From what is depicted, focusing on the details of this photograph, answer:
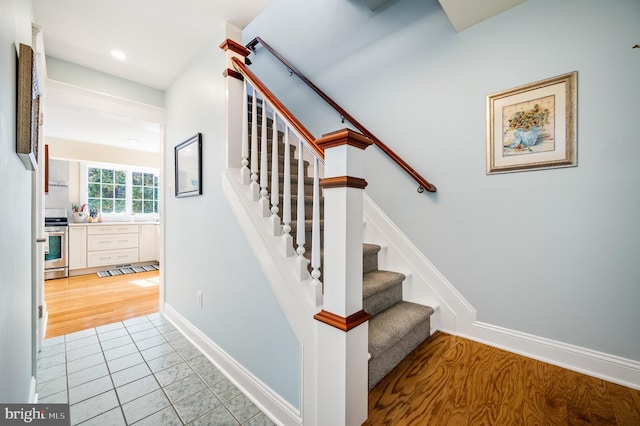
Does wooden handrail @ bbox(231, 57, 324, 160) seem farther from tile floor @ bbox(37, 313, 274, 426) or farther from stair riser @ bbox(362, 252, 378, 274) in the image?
tile floor @ bbox(37, 313, 274, 426)

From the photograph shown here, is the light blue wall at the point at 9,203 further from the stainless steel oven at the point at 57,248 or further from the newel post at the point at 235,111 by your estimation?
the stainless steel oven at the point at 57,248

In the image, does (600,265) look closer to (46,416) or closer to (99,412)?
(46,416)

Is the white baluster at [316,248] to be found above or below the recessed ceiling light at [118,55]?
below

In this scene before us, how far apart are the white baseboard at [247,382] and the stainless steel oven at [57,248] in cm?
363

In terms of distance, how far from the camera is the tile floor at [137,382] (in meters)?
1.38

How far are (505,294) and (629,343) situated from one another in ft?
1.81

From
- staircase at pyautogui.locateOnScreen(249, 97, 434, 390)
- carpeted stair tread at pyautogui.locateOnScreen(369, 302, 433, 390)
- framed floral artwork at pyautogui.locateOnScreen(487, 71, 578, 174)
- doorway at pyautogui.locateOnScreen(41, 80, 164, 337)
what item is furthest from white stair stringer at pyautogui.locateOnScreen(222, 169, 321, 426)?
doorway at pyautogui.locateOnScreen(41, 80, 164, 337)

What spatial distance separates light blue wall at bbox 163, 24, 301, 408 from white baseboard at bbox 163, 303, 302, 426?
0.12 feet

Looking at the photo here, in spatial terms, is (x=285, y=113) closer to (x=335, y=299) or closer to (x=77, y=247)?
(x=335, y=299)

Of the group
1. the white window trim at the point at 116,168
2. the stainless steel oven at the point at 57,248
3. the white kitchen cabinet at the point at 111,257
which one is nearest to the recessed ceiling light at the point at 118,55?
the stainless steel oven at the point at 57,248

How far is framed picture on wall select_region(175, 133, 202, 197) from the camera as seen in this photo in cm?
204

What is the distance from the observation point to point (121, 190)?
5605 mm

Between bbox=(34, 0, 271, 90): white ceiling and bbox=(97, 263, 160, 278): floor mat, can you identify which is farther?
bbox=(97, 263, 160, 278): floor mat

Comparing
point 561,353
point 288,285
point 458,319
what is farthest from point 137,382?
point 561,353
